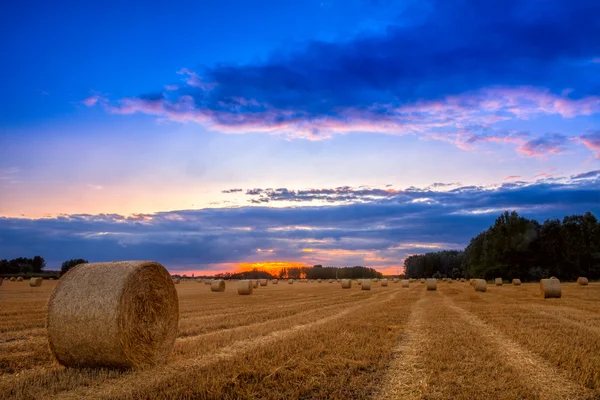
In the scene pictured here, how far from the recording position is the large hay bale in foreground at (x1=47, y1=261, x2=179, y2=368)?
9.01 meters

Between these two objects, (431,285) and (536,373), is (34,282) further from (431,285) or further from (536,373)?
(536,373)

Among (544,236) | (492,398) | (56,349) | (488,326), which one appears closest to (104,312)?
(56,349)

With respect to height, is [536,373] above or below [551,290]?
below

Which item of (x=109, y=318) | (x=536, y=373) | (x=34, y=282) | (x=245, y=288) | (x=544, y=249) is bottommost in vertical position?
(x=536, y=373)

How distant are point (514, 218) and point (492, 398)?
8035 cm

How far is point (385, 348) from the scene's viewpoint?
33.9ft

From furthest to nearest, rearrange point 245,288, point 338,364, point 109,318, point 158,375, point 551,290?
point 245,288, point 551,290, point 109,318, point 338,364, point 158,375

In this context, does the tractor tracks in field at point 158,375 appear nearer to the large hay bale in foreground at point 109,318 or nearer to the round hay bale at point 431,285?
the large hay bale in foreground at point 109,318

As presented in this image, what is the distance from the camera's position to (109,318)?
9.29 meters

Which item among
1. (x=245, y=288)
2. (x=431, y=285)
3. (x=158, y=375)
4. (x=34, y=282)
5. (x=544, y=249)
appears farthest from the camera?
(x=544, y=249)

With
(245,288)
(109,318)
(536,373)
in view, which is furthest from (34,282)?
(536,373)

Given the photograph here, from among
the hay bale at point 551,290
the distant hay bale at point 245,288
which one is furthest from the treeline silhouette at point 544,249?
the distant hay bale at point 245,288

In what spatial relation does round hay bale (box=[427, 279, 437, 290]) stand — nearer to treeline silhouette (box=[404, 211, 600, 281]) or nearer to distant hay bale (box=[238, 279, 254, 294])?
distant hay bale (box=[238, 279, 254, 294])

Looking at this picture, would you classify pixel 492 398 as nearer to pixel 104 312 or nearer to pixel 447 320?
pixel 104 312
